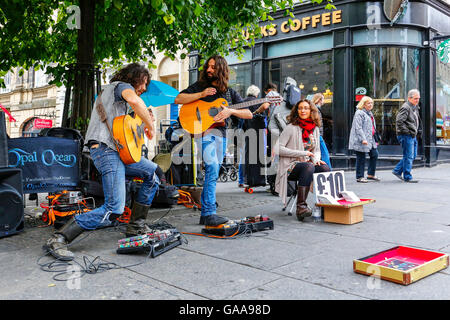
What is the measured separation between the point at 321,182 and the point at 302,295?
8.96 feet

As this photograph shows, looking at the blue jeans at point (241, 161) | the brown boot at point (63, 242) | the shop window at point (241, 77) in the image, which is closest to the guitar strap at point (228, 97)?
the brown boot at point (63, 242)

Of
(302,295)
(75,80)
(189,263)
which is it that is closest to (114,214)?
(189,263)

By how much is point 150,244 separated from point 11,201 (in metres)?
1.91

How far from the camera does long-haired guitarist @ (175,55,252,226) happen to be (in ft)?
16.0

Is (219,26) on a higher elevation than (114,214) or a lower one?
higher

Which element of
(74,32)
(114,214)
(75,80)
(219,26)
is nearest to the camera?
(114,214)

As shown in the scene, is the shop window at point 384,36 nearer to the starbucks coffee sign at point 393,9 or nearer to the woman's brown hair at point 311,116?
the starbucks coffee sign at point 393,9

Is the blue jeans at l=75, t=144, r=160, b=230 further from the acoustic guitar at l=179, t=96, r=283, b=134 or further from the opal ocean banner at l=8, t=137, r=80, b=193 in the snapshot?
the opal ocean banner at l=8, t=137, r=80, b=193

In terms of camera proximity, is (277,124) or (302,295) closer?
(302,295)

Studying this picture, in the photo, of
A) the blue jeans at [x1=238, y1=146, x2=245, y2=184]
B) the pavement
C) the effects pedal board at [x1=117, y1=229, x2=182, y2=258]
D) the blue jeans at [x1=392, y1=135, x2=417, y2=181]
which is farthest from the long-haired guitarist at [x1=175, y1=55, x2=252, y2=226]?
the blue jeans at [x1=392, y1=135, x2=417, y2=181]

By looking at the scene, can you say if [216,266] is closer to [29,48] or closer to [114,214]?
[114,214]

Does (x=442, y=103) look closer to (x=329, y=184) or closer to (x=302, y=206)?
(x=329, y=184)

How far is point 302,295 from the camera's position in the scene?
8.86 ft

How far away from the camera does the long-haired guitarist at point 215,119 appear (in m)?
4.88
